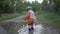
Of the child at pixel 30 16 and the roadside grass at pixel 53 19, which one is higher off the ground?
the child at pixel 30 16

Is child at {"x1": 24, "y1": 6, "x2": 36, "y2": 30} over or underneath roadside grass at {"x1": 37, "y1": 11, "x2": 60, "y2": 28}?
over

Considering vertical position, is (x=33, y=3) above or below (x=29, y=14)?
below

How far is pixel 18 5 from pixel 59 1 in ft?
124

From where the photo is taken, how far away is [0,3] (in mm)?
40125

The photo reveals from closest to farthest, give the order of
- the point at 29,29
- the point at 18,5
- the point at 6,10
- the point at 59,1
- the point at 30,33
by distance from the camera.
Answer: the point at 30,33 < the point at 29,29 < the point at 59,1 < the point at 6,10 < the point at 18,5

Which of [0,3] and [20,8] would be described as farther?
[20,8]

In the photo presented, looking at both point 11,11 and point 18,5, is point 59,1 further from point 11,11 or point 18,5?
point 18,5

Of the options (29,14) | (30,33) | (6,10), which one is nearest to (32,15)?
(29,14)

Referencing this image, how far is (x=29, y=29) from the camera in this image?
1315cm

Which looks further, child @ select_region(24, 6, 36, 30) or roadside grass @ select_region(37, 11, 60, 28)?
roadside grass @ select_region(37, 11, 60, 28)

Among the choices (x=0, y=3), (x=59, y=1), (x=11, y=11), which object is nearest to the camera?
(x=59, y=1)

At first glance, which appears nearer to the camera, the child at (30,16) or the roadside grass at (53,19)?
the child at (30,16)

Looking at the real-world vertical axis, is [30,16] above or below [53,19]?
above

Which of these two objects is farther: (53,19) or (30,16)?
(53,19)
